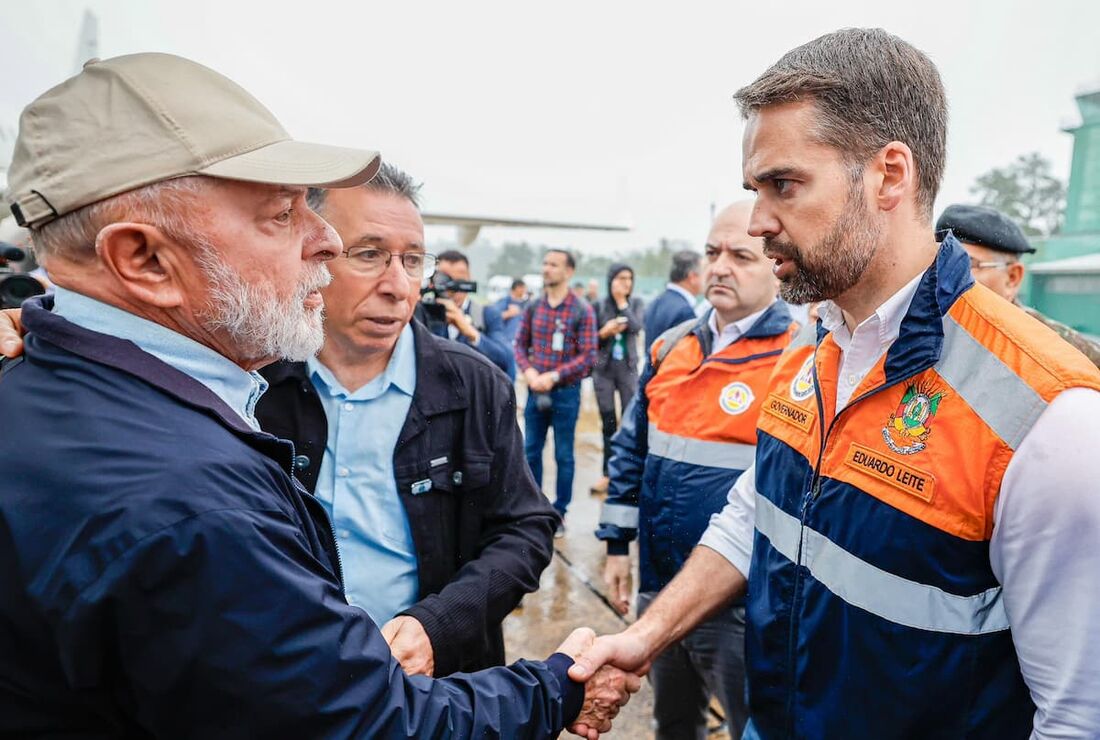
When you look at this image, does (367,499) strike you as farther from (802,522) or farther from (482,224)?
(482,224)

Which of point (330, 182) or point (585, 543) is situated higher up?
point (330, 182)

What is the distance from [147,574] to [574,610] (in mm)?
3570

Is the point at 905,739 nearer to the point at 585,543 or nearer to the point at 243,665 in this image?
the point at 243,665

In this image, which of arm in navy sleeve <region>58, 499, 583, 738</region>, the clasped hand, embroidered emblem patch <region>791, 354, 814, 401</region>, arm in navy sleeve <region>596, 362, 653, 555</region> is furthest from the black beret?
arm in navy sleeve <region>58, 499, 583, 738</region>

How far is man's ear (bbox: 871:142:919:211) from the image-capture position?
1.33 m

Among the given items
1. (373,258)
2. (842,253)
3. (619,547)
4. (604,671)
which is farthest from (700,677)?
(373,258)

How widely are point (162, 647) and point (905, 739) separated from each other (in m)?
1.31

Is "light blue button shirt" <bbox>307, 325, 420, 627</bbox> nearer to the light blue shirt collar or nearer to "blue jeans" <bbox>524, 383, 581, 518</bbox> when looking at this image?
the light blue shirt collar

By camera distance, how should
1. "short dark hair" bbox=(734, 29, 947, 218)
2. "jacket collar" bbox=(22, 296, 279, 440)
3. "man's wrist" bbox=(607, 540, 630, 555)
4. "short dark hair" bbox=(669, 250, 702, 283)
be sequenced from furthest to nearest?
1. "short dark hair" bbox=(669, 250, 702, 283)
2. "man's wrist" bbox=(607, 540, 630, 555)
3. "short dark hair" bbox=(734, 29, 947, 218)
4. "jacket collar" bbox=(22, 296, 279, 440)

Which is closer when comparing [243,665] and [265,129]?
[243,665]

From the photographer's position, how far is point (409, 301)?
78.1 inches

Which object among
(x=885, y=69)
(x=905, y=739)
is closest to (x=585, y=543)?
(x=905, y=739)

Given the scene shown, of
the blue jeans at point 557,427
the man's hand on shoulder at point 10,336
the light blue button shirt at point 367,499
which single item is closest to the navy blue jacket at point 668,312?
the blue jeans at point 557,427

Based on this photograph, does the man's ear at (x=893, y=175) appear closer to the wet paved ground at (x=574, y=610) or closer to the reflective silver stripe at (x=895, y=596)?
the reflective silver stripe at (x=895, y=596)
